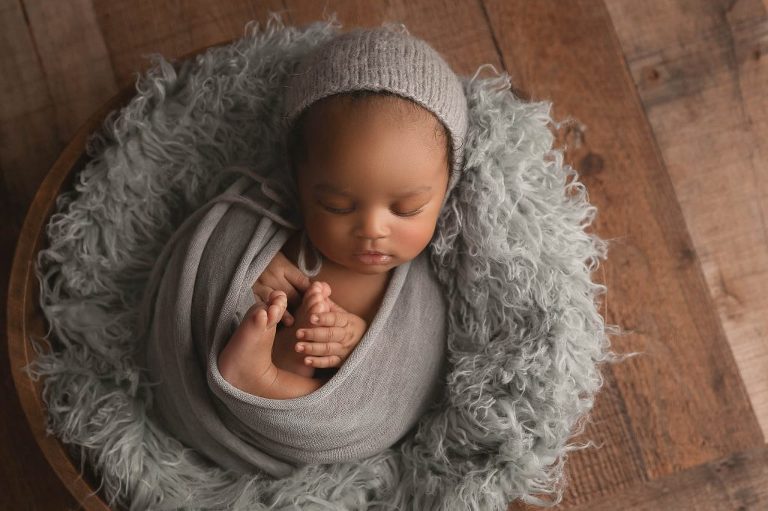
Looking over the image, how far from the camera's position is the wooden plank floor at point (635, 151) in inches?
55.3

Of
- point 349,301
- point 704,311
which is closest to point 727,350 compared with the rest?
point 704,311

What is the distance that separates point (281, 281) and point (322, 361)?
0.54ft

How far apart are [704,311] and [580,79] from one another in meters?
0.50

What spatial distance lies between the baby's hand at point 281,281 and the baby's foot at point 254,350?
0.10m

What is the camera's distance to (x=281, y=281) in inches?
48.1

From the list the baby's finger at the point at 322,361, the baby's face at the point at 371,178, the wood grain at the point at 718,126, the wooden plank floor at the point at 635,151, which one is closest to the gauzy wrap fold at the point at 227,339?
the baby's finger at the point at 322,361

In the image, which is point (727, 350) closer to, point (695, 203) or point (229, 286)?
point (695, 203)

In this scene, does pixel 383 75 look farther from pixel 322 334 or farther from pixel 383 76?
pixel 322 334

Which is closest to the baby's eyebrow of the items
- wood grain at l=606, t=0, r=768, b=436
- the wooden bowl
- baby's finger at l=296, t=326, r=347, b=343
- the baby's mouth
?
the baby's mouth

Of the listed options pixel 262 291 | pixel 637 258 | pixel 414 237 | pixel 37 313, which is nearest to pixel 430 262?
pixel 414 237

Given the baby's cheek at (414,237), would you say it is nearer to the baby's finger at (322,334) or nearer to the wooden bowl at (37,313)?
the baby's finger at (322,334)

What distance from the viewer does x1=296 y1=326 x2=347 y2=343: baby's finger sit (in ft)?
3.63

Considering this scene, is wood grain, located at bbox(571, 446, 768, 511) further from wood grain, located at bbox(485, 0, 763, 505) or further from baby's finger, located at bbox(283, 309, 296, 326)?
baby's finger, located at bbox(283, 309, 296, 326)

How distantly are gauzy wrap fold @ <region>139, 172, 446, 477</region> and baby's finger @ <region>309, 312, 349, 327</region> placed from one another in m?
0.05
